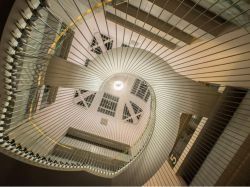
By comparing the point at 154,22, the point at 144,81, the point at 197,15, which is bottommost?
the point at 144,81

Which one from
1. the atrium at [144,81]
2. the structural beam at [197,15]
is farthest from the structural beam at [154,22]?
the structural beam at [197,15]

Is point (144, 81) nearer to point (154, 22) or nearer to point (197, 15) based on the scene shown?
point (154, 22)

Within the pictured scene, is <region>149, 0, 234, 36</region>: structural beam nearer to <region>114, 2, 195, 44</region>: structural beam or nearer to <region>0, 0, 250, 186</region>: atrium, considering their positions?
<region>0, 0, 250, 186</region>: atrium

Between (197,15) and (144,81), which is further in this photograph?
(144,81)

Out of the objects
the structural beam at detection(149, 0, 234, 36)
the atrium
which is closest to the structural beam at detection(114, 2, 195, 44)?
the atrium

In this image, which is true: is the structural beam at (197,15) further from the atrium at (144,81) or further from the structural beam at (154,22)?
the structural beam at (154,22)

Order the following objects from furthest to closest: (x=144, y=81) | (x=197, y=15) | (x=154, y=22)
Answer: (x=144, y=81) → (x=154, y=22) → (x=197, y=15)

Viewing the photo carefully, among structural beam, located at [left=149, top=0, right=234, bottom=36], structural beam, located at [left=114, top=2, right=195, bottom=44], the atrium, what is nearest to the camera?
the atrium

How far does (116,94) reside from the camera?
857cm

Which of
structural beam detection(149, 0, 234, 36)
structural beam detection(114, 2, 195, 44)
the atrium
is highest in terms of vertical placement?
structural beam detection(149, 0, 234, 36)

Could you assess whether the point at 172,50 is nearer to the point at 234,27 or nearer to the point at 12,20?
the point at 234,27

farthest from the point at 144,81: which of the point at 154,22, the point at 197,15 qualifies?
the point at 197,15

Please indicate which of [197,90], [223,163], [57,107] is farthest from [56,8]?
[223,163]

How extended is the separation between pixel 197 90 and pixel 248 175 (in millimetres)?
1999
